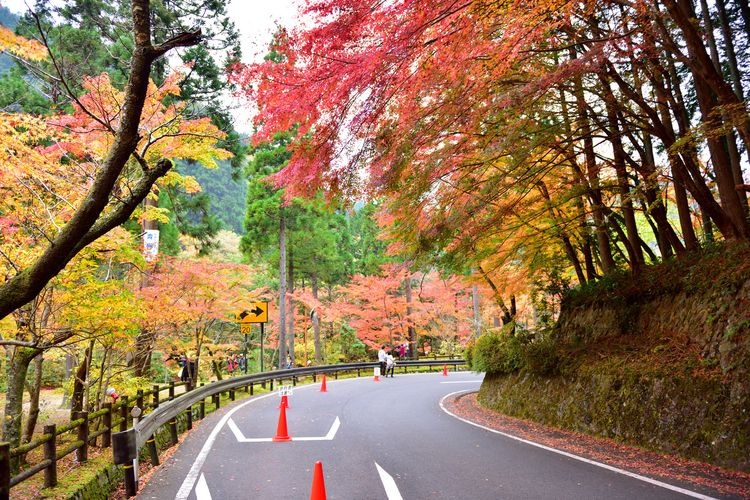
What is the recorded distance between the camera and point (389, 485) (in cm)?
567

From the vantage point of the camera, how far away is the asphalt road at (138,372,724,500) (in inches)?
213

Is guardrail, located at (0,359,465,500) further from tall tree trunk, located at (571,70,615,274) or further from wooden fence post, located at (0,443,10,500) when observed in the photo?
tall tree trunk, located at (571,70,615,274)

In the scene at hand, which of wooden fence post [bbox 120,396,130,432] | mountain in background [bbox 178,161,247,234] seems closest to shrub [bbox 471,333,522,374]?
wooden fence post [bbox 120,396,130,432]

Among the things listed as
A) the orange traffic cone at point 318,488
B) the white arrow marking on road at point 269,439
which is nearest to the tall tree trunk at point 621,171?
the orange traffic cone at point 318,488

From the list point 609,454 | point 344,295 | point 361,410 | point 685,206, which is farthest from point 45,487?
point 344,295

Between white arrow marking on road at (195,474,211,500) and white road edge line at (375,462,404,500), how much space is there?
199 centimetres

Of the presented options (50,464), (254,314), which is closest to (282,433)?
(50,464)

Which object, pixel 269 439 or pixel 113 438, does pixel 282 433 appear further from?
pixel 113 438

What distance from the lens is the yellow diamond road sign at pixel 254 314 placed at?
20.1m

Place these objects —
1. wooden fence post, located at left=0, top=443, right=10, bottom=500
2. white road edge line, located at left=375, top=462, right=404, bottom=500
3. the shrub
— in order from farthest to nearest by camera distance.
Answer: the shrub, white road edge line, located at left=375, top=462, right=404, bottom=500, wooden fence post, located at left=0, top=443, right=10, bottom=500

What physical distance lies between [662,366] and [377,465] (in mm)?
4853

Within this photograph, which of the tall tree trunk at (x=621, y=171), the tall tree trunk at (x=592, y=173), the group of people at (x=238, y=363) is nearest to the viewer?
the tall tree trunk at (x=621, y=171)

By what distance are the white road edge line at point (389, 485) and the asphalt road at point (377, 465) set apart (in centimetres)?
1

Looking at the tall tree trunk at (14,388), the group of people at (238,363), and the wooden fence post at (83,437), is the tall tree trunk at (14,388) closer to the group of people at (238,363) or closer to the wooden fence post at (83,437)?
the wooden fence post at (83,437)
